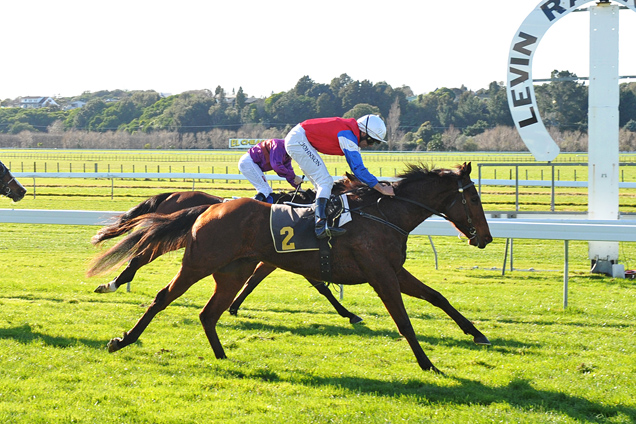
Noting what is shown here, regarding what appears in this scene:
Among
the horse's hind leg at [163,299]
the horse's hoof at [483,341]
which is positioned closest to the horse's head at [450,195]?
the horse's hoof at [483,341]

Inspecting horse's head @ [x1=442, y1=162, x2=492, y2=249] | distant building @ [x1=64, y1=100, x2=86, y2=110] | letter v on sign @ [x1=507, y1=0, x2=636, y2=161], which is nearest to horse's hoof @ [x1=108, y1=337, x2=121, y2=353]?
horse's head @ [x1=442, y1=162, x2=492, y2=249]

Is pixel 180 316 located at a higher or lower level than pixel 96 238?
lower

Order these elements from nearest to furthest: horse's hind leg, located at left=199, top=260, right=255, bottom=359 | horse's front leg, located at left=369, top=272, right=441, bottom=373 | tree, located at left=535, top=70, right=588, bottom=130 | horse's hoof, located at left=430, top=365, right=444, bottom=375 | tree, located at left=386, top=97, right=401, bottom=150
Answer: horse's hoof, located at left=430, top=365, right=444, bottom=375 < horse's front leg, located at left=369, top=272, right=441, bottom=373 < horse's hind leg, located at left=199, top=260, right=255, bottom=359 < tree, located at left=535, top=70, right=588, bottom=130 < tree, located at left=386, top=97, right=401, bottom=150

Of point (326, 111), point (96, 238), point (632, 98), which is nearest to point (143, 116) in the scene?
point (326, 111)

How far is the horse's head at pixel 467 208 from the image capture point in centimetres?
529

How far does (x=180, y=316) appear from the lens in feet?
20.8

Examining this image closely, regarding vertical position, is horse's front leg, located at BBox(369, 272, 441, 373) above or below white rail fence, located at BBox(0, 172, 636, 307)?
below

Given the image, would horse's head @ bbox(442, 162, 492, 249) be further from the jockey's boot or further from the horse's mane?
the jockey's boot

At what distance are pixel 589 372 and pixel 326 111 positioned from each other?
68.0 m

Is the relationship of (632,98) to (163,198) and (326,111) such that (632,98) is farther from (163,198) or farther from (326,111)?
(326,111)

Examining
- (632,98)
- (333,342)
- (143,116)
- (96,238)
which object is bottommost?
(333,342)

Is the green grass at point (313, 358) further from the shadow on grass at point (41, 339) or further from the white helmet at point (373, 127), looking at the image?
the white helmet at point (373, 127)

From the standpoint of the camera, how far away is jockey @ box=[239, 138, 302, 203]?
6836 mm

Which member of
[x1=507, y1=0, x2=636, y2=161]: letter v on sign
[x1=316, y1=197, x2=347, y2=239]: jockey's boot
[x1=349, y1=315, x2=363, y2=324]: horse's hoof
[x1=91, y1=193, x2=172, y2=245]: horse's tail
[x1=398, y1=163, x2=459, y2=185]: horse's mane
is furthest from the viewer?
[x1=507, y1=0, x2=636, y2=161]: letter v on sign
